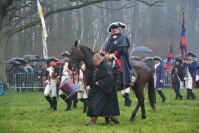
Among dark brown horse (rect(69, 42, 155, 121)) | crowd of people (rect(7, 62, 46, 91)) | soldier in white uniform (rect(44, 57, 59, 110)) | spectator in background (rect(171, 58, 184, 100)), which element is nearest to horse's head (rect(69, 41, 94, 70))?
dark brown horse (rect(69, 42, 155, 121))

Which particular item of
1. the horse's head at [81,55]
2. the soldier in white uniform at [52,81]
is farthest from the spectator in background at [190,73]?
the horse's head at [81,55]

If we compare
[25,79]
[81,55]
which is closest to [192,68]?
[81,55]

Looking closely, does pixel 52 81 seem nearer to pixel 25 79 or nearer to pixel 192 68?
pixel 192 68

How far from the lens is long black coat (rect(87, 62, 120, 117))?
12.4m

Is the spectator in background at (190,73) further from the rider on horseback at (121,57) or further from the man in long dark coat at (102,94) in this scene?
the man in long dark coat at (102,94)

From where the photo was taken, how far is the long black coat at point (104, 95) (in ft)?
40.7

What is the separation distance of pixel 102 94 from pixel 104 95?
5 cm

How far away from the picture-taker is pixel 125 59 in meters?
13.2

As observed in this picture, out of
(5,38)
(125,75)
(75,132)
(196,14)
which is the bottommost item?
(75,132)

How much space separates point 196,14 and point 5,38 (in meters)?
34.2

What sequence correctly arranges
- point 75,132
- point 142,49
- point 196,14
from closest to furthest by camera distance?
point 75,132 → point 142,49 → point 196,14

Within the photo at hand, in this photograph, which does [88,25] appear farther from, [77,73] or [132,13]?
[77,73]

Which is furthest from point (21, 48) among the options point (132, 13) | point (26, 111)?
point (26, 111)

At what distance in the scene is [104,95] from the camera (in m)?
12.5
